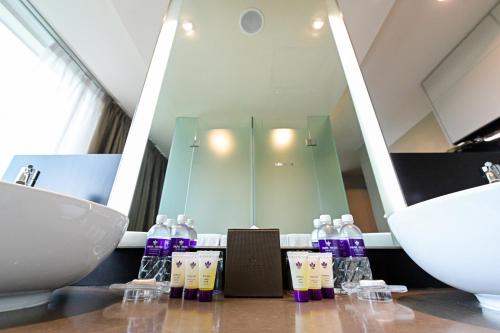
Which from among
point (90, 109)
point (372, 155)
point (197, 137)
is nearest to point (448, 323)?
point (372, 155)

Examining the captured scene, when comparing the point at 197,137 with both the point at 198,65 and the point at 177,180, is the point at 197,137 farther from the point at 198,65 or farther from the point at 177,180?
the point at 198,65

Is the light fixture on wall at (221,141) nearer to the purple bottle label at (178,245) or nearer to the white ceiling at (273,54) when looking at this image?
the white ceiling at (273,54)

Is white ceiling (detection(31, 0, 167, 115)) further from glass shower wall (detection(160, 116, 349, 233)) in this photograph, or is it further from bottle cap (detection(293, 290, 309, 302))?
bottle cap (detection(293, 290, 309, 302))

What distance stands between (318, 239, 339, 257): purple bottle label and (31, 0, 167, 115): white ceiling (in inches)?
43.7

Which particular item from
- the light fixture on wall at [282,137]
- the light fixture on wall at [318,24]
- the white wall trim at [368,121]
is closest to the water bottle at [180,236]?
the light fixture on wall at [282,137]

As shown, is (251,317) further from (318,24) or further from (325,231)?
(318,24)

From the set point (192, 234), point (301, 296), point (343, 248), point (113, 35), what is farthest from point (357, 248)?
point (113, 35)

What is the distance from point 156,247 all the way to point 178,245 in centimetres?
8

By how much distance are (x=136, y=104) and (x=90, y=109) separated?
427mm

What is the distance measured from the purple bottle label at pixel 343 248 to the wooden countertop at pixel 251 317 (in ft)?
0.71

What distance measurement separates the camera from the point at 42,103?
1.09 m

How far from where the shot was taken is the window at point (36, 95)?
38.5 inches

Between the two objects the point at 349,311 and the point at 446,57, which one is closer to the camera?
the point at 349,311

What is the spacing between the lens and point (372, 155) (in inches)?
37.4
